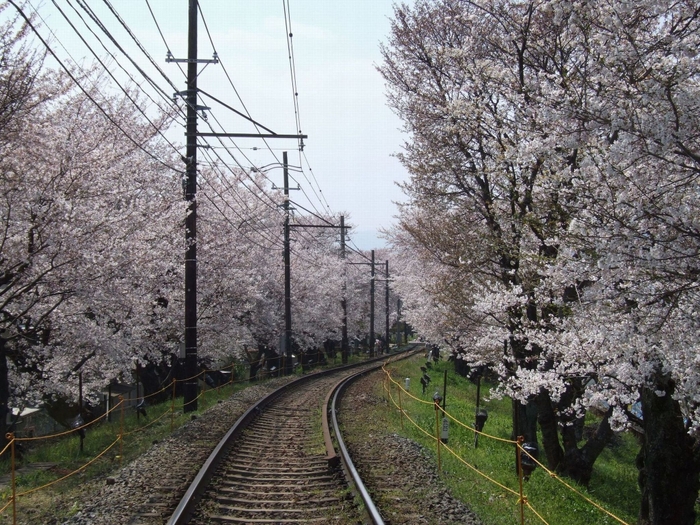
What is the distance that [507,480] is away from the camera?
11617 millimetres

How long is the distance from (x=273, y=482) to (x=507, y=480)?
4.59 m

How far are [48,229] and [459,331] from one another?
13.2 m

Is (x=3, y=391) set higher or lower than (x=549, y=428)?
higher

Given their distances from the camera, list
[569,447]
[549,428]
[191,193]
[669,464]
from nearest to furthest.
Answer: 1. [669,464]
2. [569,447]
3. [549,428]
4. [191,193]

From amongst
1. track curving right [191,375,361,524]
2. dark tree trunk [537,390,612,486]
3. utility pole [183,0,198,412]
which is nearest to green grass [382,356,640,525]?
dark tree trunk [537,390,612,486]

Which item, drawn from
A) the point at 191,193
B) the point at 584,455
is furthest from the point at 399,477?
the point at 191,193

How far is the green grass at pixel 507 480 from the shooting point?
9.17 meters

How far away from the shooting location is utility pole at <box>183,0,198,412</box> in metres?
17.6

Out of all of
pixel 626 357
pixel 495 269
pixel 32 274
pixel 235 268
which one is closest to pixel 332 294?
pixel 235 268

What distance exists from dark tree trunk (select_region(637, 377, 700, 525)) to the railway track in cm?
491

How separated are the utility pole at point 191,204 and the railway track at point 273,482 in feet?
12.1

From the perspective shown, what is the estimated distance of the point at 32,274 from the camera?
42.6 ft

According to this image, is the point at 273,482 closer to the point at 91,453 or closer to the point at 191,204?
the point at 91,453

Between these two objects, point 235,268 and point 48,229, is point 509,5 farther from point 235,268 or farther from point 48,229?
point 235,268
